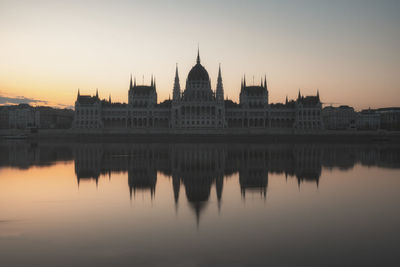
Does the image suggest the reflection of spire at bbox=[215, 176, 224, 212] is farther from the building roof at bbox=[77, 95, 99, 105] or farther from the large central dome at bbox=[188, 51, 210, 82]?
the building roof at bbox=[77, 95, 99, 105]

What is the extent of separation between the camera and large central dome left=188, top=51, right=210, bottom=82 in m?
134

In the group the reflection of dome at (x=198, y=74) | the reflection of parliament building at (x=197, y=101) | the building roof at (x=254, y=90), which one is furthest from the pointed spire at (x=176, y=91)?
the building roof at (x=254, y=90)

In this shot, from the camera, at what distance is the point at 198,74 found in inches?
5310

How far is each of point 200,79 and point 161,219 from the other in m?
120

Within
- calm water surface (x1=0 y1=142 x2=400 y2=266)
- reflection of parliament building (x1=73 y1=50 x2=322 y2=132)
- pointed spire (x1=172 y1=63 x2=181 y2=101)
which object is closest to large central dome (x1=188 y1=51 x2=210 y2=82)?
reflection of parliament building (x1=73 y1=50 x2=322 y2=132)

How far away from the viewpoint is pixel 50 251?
1150 cm

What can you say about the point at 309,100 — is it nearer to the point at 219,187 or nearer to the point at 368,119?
the point at 368,119

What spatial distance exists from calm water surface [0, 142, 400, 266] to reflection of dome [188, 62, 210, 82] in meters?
107

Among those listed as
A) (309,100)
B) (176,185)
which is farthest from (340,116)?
(176,185)

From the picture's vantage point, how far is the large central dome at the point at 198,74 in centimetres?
13400

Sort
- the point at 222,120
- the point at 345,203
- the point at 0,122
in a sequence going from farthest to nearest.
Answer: the point at 0,122
the point at 222,120
the point at 345,203

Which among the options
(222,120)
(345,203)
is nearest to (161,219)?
(345,203)

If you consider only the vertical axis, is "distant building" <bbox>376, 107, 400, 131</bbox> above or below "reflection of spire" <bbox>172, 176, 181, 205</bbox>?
above

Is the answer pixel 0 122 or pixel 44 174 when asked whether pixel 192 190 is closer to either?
pixel 44 174
